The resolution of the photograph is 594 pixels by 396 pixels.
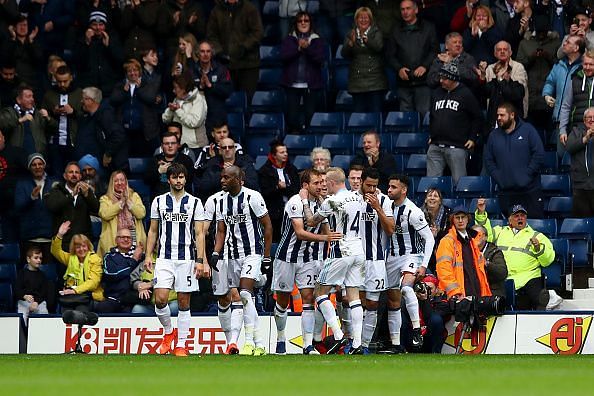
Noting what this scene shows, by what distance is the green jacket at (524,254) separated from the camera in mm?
19453

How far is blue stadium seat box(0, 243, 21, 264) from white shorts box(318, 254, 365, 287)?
6772 millimetres

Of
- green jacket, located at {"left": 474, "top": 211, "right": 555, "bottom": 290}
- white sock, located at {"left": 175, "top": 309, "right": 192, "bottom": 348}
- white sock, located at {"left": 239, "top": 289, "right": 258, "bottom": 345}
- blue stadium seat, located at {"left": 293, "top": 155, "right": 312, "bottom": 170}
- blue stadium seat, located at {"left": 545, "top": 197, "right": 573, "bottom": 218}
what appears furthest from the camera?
blue stadium seat, located at {"left": 293, "top": 155, "right": 312, "bottom": 170}

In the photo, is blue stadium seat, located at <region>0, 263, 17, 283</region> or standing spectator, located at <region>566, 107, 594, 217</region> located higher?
standing spectator, located at <region>566, 107, 594, 217</region>

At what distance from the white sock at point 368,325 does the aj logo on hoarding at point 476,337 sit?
134 cm

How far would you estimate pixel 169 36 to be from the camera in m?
24.3

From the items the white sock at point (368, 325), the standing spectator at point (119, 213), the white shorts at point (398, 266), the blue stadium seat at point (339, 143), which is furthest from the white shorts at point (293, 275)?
the blue stadium seat at point (339, 143)

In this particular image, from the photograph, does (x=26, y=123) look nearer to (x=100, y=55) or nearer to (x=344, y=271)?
(x=100, y=55)

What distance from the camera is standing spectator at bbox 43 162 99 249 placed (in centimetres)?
2139

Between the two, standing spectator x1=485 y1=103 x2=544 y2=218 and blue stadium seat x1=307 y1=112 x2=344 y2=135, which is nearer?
standing spectator x1=485 y1=103 x2=544 y2=218

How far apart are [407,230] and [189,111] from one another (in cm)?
556

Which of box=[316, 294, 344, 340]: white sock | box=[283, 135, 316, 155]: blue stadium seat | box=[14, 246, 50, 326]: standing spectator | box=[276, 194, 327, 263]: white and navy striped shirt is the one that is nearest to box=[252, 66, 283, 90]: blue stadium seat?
box=[283, 135, 316, 155]: blue stadium seat

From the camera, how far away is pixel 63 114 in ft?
75.3

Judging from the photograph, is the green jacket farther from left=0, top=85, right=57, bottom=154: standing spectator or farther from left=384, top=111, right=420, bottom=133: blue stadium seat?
left=0, top=85, right=57, bottom=154: standing spectator

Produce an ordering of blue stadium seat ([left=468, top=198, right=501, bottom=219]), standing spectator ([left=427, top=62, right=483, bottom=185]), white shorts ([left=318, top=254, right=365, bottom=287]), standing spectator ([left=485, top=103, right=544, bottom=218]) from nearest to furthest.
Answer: white shorts ([left=318, top=254, right=365, bottom=287])
standing spectator ([left=485, top=103, right=544, bottom=218])
blue stadium seat ([left=468, top=198, right=501, bottom=219])
standing spectator ([left=427, top=62, right=483, bottom=185])
